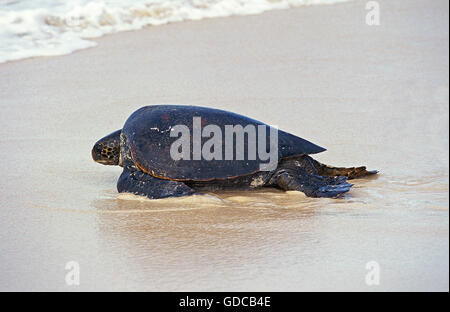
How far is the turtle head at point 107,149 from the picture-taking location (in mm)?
4648

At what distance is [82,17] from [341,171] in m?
6.72

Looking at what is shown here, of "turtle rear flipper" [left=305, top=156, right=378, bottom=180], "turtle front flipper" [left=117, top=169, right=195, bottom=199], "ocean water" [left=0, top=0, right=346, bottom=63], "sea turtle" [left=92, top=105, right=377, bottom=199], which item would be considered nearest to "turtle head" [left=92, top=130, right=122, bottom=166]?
"sea turtle" [left=92, top=105, right=377, bottom=199]

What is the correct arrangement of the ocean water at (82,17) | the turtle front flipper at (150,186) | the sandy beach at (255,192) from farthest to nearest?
the ocean water at (82,17) < the turtle front flipper at (150,186) < the sandy beach at (255,192)

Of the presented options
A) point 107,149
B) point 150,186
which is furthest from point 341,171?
point 107,149

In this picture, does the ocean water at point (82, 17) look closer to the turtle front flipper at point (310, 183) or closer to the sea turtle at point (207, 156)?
the sea turtle at point (207, 156)

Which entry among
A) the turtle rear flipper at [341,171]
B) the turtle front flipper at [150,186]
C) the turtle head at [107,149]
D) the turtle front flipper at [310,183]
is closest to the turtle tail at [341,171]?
the turtle rear flipper at [341,171]

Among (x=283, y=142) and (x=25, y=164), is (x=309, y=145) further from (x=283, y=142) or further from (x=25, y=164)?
(x=25, y=164)

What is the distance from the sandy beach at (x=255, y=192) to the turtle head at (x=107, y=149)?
0.22 meters

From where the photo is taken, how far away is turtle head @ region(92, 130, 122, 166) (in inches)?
183

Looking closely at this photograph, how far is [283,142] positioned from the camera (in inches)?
175

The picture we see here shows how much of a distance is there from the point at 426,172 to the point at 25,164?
3.19 metres

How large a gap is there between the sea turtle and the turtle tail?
0.04m

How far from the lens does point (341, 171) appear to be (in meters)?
4.62

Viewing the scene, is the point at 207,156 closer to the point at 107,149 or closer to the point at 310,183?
the point at 310,183
